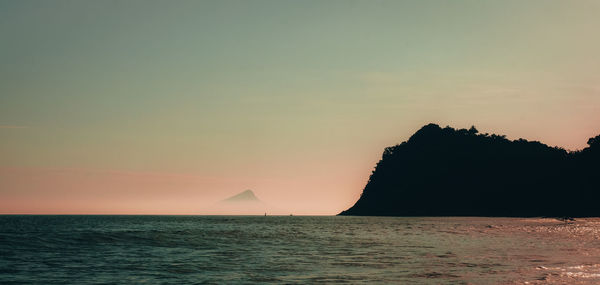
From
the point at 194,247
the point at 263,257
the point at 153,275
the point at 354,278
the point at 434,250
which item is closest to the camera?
the point at 354,278

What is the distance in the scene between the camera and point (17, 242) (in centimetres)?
6184

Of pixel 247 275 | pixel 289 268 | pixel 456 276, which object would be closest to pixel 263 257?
pixel 289 268

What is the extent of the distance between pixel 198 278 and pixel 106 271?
8.22 metres

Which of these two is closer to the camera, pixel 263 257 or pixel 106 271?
pixel 106 271

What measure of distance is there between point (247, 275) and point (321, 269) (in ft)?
19.4

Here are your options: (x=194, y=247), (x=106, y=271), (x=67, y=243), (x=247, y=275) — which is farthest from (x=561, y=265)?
(x=67, y=243)

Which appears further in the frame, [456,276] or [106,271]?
[106,271]

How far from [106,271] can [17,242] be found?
3252 centimetres

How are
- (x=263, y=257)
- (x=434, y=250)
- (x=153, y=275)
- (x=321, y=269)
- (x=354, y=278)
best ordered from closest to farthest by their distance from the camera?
(x=354, y=278) < (x=153, y=275) < (x=321, y=269) < (x=263, y=257) < (x=434, y=250)

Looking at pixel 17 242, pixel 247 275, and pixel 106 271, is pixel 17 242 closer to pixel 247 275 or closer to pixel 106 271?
pixel 106 271

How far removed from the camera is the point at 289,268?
38.4m

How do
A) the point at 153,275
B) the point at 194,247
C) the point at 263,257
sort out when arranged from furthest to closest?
1. the point at 194,247
2. the point at 263,257
3. the point at 153,275

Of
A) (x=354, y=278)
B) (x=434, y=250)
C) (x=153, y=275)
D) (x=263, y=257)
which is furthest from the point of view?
(x=434, y=250)

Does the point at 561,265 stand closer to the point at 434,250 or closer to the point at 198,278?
the point at 434,250
